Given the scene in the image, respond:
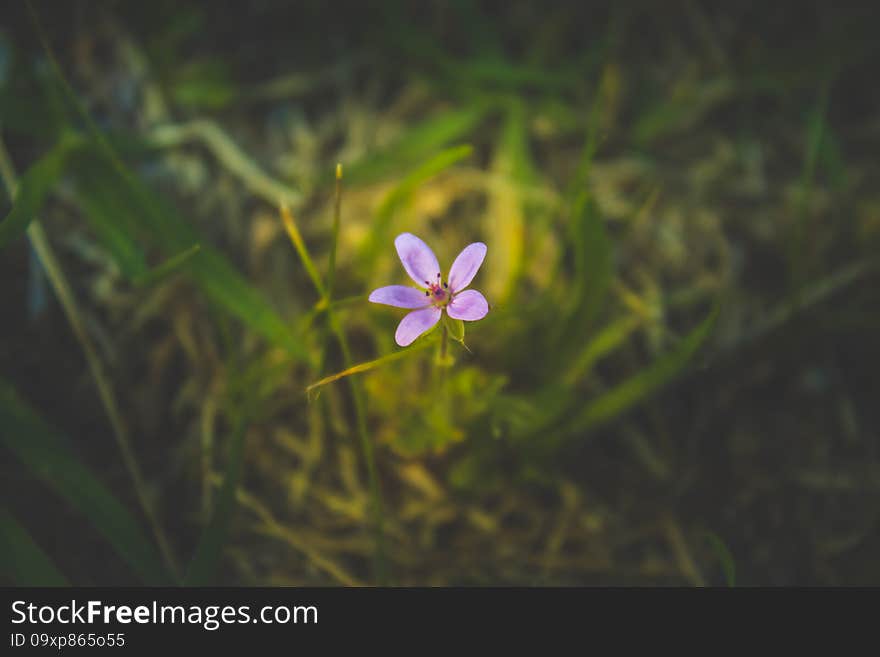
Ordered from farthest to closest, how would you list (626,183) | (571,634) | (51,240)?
(626,183), (51,240), (571,634)

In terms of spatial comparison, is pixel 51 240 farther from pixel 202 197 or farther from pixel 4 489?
pixel 4 489

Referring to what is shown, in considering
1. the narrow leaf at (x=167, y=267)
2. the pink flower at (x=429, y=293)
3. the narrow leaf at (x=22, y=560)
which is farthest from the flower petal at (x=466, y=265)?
the narrow leaf at (x=22, y=560)

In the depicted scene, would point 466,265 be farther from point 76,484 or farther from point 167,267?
point 76,484

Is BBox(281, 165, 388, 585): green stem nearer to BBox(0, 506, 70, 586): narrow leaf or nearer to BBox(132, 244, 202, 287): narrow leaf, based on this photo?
BBox(132, 244, 202, 287): narrow leaf

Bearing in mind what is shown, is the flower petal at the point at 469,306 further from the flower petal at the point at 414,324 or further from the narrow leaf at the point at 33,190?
the narrow leaf at the point at 33,190

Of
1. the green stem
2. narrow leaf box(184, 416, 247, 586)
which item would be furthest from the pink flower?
narrow leaf box(184, 416, 247, 586)

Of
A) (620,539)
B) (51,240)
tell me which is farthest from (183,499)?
(620,539)

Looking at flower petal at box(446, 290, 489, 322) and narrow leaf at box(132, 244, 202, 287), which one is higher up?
narrow leaf at box(132, 244, 202, 287)
